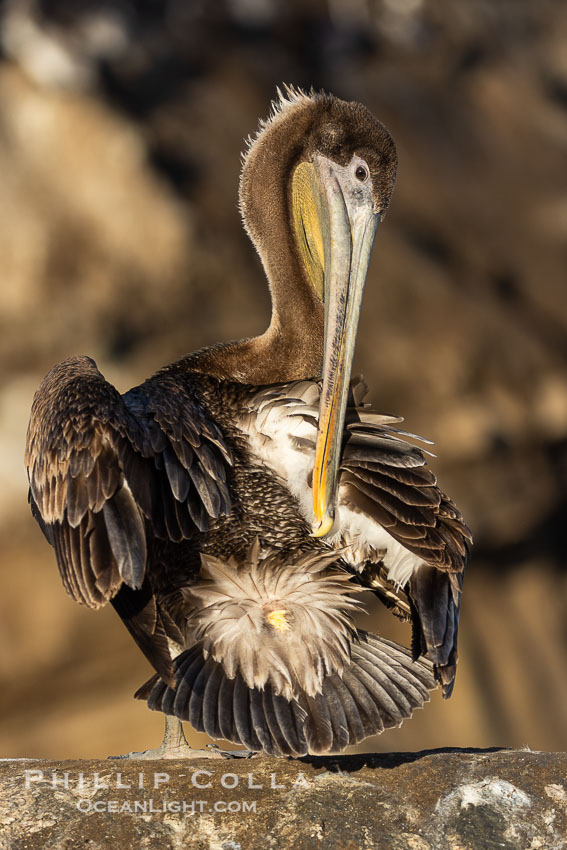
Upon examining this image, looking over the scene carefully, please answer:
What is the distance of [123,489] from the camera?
2.18m

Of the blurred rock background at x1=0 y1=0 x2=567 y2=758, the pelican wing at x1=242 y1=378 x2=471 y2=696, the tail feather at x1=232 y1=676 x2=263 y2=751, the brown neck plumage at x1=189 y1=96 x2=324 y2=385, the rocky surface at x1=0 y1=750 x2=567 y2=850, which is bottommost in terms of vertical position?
the rocky surface at x1=0 y1=750 x2=567 y2=850

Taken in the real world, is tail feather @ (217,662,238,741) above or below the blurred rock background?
below

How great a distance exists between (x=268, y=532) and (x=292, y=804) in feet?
2.08

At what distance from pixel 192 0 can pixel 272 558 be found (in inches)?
168

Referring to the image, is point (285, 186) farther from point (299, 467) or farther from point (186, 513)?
point (186, 513)

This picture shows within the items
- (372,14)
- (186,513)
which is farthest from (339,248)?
(372,14)

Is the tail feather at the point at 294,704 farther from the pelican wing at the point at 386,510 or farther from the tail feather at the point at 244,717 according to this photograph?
the pelican wing at the point at 386,510

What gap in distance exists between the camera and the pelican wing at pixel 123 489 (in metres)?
2.11

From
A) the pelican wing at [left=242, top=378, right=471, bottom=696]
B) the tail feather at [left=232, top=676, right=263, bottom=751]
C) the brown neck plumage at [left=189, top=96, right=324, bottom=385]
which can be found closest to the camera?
the tail feather at [left=232, top=676, right=263, bottom=751]

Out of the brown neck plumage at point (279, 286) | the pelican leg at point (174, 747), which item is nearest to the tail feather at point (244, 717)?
the pelican leg at point (174, 747)

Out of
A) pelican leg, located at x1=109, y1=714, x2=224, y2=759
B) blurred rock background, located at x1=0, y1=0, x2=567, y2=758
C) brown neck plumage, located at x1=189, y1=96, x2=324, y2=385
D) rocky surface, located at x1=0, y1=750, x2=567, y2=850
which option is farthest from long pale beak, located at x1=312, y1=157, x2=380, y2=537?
blurred rock background, located at x1=0, y1=0, x2=567, y2=758

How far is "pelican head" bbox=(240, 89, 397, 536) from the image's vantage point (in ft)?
8.18

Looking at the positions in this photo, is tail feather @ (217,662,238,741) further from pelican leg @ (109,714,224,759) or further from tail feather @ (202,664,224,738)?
pelican leg @ (109,714,224,759)

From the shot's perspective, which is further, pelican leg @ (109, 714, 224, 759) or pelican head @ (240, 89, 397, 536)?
pelican leg @ (109, 714, 224, 759)
